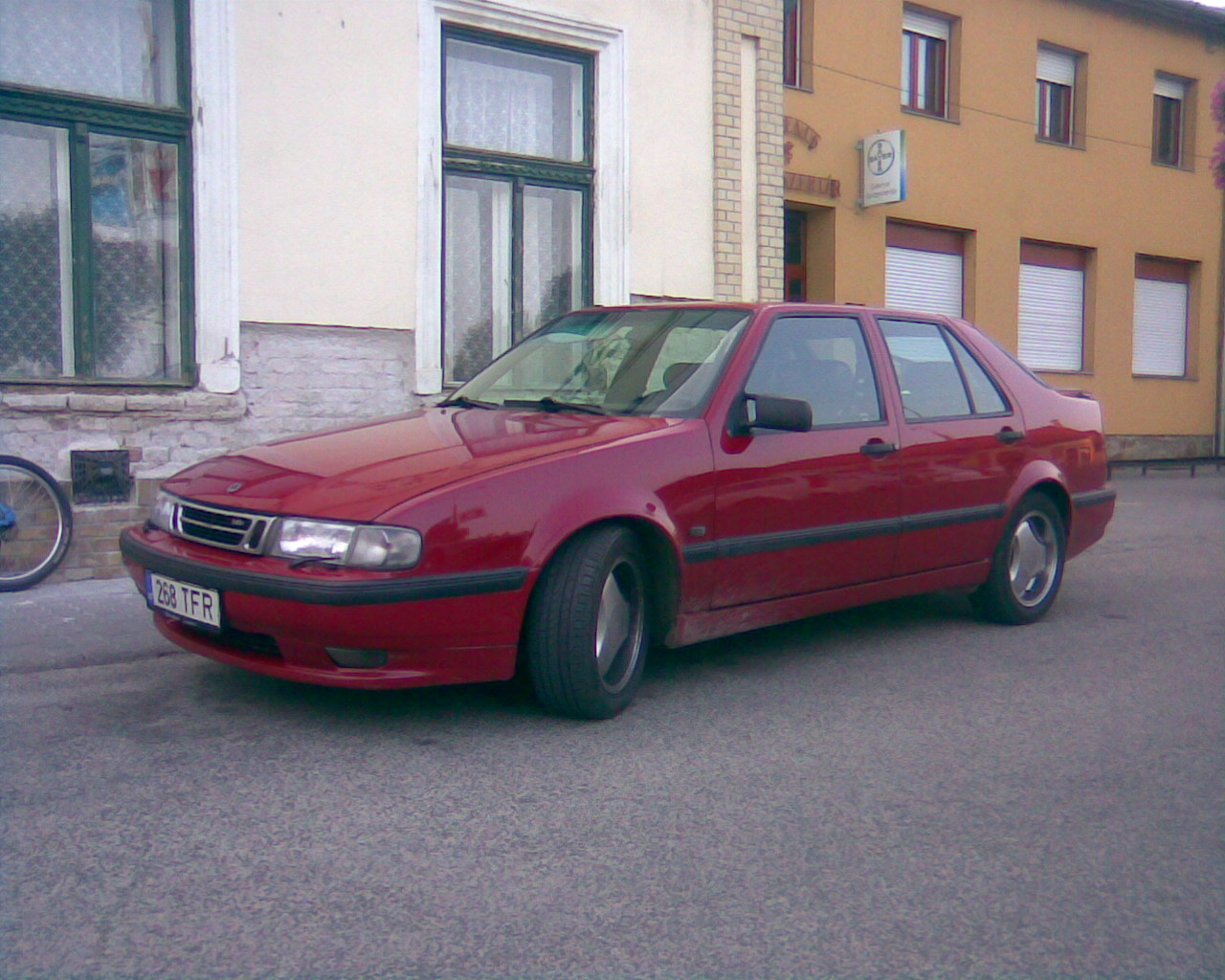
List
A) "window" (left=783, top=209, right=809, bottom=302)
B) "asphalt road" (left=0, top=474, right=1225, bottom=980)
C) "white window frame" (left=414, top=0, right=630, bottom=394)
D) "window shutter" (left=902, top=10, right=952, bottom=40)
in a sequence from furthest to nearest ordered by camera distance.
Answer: "window shutter" (left=902, top=10, right=952, bottom=40), "window" (left=783, top=209, right=809, bottom=302), "white window frame" (left=414, top=0, right=630, bottom=394), "asphalt road" (left=0, top=474, right=1225, bottom=980)

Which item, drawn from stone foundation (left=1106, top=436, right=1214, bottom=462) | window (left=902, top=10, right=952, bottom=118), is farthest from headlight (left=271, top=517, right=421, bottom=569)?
stone foundation (left=1106, top=436, right=1214, bottom=462)

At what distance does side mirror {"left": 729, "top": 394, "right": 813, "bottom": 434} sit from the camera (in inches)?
186

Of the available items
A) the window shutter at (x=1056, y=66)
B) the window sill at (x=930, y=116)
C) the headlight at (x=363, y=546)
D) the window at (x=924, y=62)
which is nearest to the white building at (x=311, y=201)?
the headlight at (x=363, y=546)

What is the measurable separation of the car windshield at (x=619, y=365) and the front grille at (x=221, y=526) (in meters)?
1.40

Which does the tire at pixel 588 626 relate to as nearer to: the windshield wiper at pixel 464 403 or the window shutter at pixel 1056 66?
the windshield wiper at pixel 464 403

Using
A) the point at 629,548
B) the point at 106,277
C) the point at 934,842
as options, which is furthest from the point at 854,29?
the point at 934,842

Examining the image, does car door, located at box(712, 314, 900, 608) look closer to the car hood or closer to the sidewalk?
the car hood

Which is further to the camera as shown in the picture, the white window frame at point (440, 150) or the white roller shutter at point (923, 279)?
the white roller shutter at point (923, 279)

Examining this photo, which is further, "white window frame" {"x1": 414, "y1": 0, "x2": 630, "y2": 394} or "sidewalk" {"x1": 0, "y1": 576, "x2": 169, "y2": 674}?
"white window frame" {"x1": 414, "y1": 0, "x2": 630, "y2": 394}

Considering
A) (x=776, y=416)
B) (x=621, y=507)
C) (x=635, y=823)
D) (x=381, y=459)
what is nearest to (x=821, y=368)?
(x=776, y=416)

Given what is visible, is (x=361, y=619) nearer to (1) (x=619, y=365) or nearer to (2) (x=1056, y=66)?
(1) (x=619, y=365)

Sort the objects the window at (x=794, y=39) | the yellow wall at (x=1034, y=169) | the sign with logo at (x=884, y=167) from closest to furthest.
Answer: the sign with logo at (x=884, y=167) < the window at (x=794, y=39) < the yellow wall at (x=1034, y=169)

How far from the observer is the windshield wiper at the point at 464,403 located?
5.40 m

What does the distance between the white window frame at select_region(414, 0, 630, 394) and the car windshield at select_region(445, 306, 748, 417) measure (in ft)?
10.2
